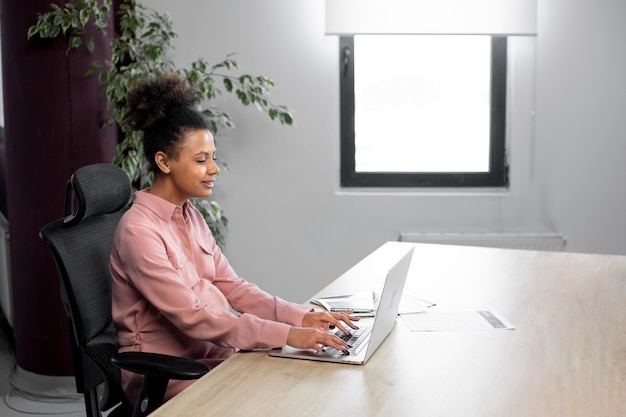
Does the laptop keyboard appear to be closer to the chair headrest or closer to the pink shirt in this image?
the pink shirt

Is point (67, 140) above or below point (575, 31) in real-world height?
below

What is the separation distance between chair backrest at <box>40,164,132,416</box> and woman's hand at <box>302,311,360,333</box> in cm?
49

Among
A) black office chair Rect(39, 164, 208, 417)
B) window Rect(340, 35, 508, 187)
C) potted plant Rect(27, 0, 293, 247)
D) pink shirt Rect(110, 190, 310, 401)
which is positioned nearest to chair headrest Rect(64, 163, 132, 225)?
black office chair Rect(39, 164, 208, 417)

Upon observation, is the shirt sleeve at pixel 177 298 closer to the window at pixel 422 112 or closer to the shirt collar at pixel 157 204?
the shirt collar at pixel 157 204

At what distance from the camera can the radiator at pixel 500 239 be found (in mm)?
4039

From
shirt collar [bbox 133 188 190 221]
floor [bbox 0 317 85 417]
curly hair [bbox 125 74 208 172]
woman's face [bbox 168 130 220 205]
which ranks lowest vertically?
floor [bbox 0 317 85 417]

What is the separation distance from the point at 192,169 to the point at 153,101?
0.21 metres

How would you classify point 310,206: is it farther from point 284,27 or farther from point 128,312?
point 128,312

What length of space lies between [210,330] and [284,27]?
250 cm

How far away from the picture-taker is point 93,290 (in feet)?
6.65

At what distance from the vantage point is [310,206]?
A: 13.7ft

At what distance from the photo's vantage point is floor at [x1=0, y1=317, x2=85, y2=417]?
3453 mm

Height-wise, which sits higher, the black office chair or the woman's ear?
the woman's ear

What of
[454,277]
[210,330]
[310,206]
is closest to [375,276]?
[454,277]
